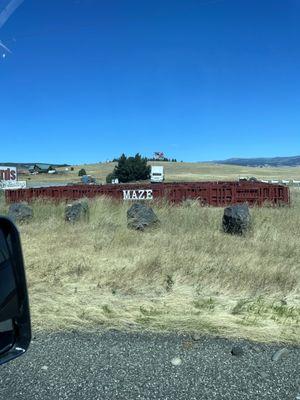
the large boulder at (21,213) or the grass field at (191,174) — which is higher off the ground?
the large boulder at (21,213)

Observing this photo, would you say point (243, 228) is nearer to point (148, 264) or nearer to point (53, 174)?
point (148, 264)

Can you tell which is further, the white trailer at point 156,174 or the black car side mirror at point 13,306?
the white trailer at point 156,174

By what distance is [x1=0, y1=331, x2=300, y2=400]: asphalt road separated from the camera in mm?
3912

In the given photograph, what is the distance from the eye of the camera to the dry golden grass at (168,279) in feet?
18.5

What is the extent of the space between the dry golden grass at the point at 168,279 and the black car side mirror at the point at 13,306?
11.1 feet

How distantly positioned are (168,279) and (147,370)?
3.31 m

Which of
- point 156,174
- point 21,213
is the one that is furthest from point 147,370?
point 156,174

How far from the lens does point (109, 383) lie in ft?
13.4

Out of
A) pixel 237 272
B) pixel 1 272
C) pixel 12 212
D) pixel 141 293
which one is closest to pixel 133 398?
pixel 1 272

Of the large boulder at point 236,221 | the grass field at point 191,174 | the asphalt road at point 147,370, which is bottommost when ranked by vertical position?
the grass field at point 191,174

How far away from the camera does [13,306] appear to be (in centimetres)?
214

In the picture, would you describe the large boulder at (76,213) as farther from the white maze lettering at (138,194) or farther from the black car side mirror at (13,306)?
the black car side mirror at (13,306)

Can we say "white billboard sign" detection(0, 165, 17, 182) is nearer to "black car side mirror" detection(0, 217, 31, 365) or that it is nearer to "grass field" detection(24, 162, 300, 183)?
"black car side mirror" detection(0, 217, 31, 365)

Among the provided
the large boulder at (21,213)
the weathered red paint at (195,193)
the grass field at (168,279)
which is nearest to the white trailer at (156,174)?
the weathered red paint at (195,193)
